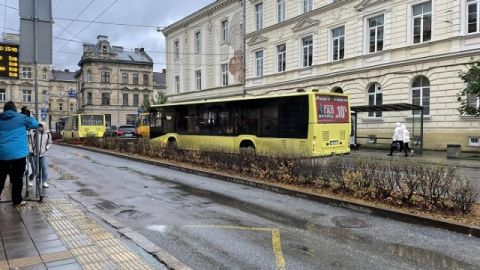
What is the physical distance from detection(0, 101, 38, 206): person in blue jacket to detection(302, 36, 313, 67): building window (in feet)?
95.2

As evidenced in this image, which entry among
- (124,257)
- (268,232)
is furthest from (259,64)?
(124,257)

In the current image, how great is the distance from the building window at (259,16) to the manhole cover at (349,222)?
34.8 metres

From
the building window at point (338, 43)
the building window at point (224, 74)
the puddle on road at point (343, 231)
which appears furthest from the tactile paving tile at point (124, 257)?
the building window at point (224, 74)

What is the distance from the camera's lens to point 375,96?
97.8 ft

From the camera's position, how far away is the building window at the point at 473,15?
77.8ft

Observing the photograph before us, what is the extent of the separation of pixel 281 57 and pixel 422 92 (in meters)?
14.2

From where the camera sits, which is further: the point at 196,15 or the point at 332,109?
the point at 196,15

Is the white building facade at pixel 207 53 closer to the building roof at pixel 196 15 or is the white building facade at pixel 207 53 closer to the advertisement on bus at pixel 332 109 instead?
the building roof at pixel 196 15

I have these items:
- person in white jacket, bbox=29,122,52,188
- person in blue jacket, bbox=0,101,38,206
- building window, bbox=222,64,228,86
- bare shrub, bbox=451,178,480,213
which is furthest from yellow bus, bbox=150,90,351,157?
building window, bbox=222,64,228,86

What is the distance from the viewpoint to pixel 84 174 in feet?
48.2

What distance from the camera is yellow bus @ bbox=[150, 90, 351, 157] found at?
663 inches

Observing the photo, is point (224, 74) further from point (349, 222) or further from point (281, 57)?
point (349, 222)

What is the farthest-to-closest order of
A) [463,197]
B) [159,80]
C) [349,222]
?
[159,80]
[349,222]
[463,197]

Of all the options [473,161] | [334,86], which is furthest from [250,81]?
[473,161]
